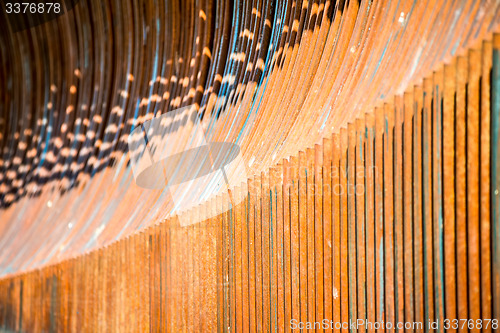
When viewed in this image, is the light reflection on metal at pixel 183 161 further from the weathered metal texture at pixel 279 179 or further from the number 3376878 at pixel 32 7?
the number 3376878 at pixel 32 7

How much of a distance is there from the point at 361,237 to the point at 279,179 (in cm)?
45

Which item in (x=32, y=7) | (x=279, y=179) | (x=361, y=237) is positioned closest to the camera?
(x=361, y=237)

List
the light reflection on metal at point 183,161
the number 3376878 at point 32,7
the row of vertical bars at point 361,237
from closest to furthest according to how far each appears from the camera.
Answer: the row of vertical bars at point 361,237
the light reflection on metal at point 183,161
the number 3376878 at point 32,7

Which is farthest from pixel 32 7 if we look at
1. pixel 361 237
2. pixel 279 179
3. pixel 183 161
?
pixel 361 237

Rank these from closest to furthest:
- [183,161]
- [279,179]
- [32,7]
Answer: [279,179], [183,161], [32,7]

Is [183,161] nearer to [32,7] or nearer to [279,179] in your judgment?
[279,179]

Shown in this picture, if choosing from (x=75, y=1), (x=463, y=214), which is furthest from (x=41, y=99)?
(x=463, y=214)

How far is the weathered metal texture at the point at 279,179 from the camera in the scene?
1674mm

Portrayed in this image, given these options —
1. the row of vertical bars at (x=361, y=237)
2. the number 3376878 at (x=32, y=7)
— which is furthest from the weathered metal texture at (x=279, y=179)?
the number 3376878 at (x=32, y=7)

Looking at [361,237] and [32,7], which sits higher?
[32,7]

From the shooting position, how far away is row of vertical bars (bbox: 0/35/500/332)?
1.62m

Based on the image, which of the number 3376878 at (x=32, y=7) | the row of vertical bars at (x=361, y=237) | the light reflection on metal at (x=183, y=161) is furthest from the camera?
the number 3376878 at (x=32, y=7)

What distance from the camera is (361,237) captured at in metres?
1.92

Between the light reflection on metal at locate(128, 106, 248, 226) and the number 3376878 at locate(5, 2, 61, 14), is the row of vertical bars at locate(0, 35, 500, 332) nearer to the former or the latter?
the light reflection on metal at locate(128, 106, 248, 226)
